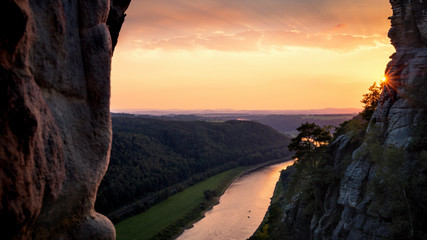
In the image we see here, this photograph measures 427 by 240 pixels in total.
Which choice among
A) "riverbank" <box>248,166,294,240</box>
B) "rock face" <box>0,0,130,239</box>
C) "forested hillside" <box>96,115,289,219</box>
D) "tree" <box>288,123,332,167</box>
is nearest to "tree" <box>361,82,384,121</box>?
"tree" <box>288,123,332,167</box>

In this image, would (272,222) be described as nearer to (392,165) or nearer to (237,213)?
(237,213)

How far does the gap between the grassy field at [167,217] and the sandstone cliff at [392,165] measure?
107ft

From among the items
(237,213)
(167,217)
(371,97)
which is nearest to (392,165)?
(371,97)

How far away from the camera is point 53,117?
7941 mm

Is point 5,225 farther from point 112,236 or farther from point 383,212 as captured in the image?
point 383,212

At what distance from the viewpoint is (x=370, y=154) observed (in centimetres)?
2906

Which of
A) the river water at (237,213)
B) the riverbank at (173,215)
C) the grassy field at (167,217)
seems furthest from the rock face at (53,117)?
the grassy field at (167,217)

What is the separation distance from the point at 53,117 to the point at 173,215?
66223 mm

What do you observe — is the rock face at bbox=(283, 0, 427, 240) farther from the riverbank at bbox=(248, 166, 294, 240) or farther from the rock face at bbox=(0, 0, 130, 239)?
the rock face at bbox=(0, 0, 130, 239)

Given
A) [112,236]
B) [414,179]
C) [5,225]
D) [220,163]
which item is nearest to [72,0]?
[5,225]

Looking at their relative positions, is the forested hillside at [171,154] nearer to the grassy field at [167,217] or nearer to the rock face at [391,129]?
the grassy field at [167,217]

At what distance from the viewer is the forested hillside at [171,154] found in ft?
268

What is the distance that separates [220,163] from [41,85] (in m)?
118

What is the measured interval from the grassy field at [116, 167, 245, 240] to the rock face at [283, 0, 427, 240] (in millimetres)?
35652
